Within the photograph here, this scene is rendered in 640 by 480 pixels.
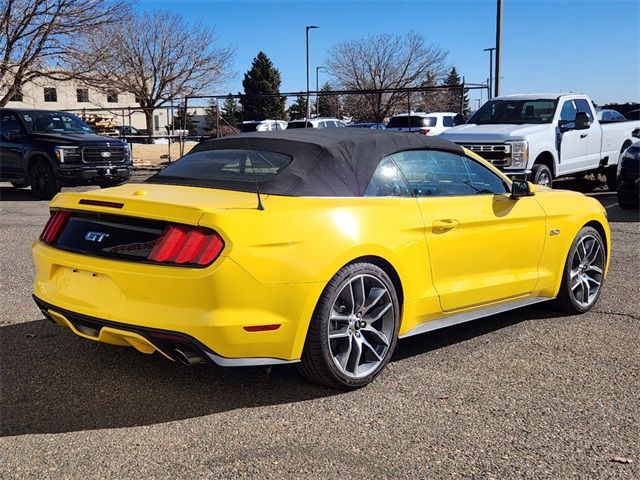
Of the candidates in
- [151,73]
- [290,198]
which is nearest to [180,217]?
[290,198]

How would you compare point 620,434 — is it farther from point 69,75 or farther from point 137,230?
point 69,75

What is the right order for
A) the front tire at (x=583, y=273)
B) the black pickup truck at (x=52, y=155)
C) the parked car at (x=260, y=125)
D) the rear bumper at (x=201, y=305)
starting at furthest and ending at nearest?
the parked car at (x=260, y=125) < the black pickup truck at (x=52, y=155) < the front tire at (x=583, y=273) < the rear bumper at (x=201, y=305)

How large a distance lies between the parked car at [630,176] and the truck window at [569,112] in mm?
1206

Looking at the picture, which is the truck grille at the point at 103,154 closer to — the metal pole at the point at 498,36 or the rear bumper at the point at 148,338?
the metal pole at the point at 498,36

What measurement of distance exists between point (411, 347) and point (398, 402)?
101cm

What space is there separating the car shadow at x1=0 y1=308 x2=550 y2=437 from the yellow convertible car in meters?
0.31

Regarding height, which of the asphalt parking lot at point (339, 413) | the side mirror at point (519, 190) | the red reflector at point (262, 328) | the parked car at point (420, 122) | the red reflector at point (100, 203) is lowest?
the asphalt parking lot at point (339, 413)

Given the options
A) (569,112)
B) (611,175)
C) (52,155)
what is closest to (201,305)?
(569,112)

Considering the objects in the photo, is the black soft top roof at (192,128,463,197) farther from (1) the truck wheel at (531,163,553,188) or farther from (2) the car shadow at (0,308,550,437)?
(1) the truck wheel at (531,163,553,188)

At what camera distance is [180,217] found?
3.54 m

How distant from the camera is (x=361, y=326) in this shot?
4.01 metres

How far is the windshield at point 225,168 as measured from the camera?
13.9 ft

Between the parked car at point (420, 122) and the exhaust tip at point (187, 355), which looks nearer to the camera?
the exhaust tip at point (187, 355)

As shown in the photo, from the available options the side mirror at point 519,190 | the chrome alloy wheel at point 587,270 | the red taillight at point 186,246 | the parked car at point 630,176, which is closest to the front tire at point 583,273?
the chrome alloy wheel at point 587,270
